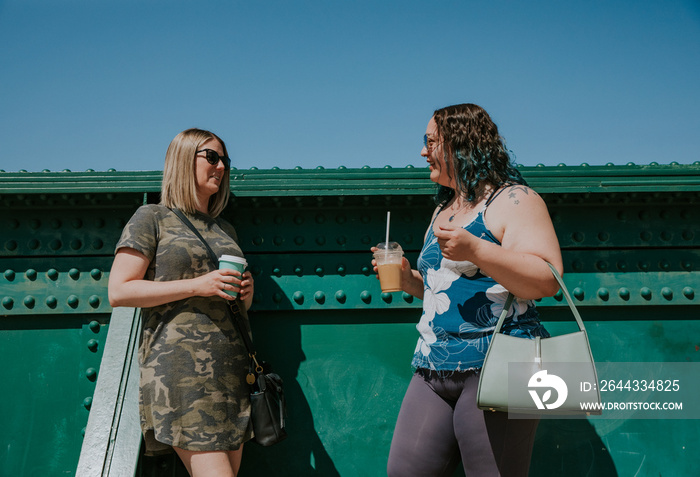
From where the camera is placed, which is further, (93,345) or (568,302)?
(93,345)

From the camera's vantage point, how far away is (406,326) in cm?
310

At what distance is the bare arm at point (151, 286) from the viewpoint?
220 cm

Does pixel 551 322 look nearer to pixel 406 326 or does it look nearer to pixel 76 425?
pixel 406 326

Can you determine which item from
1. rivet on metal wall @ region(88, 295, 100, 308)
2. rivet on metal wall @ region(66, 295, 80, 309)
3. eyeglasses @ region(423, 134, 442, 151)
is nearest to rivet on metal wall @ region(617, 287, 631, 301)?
eyeglasses @ region(423, 134, 442, 151)

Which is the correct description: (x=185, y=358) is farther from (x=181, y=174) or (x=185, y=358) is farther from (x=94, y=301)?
(x=94, y=301)

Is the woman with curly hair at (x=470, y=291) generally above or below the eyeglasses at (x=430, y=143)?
below

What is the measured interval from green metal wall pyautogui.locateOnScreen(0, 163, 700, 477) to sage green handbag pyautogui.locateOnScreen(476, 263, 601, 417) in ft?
4.25

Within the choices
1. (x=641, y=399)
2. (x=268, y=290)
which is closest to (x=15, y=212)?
(x=268, y=290)

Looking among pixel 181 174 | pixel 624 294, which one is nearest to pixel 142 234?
pixel 181 174

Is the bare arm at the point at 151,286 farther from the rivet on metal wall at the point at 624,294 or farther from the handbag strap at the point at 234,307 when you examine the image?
the rivet on metal wall at the point at 624,294

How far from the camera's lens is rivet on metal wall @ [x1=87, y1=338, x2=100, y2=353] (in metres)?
3.03

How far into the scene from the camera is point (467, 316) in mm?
1970

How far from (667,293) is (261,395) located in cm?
222

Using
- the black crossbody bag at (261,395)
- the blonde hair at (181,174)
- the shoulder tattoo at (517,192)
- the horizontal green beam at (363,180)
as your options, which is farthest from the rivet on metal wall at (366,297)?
the shoulder tattoo at (517,192)
